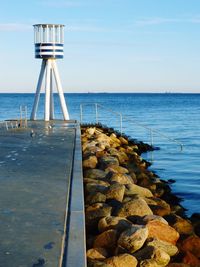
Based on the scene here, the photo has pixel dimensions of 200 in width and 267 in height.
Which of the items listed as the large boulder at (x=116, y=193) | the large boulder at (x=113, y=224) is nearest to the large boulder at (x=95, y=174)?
the large boulder at (x=116, y=193)

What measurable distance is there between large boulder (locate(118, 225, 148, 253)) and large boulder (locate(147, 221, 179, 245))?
0.45m

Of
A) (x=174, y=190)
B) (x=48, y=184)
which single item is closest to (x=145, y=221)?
(x=48, y=184)

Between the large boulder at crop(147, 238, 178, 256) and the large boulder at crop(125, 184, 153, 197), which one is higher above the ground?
the large boulder at crop(125, 184, 153, 197)

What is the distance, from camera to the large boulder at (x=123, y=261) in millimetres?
5359

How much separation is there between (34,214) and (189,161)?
50.0 ft

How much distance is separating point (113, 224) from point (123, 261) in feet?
3.78

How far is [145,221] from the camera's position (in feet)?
22.1

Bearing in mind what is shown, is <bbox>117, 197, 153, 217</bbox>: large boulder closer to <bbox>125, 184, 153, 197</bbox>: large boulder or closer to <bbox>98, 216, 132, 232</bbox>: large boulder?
<bbox>98, 216, 132, 232</bbox>: large boulder

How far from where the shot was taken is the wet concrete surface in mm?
4832

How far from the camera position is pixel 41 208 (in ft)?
21.1

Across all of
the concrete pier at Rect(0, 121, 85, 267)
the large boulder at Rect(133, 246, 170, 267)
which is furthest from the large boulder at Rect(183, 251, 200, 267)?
the concrete pier at Rect(0, 121, 85, 267)

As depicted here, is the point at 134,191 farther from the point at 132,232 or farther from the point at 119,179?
the point at 132,232

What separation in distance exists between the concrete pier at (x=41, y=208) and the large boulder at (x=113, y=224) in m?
0.40

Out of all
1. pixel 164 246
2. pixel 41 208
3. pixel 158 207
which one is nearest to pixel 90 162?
pixel 158 207
